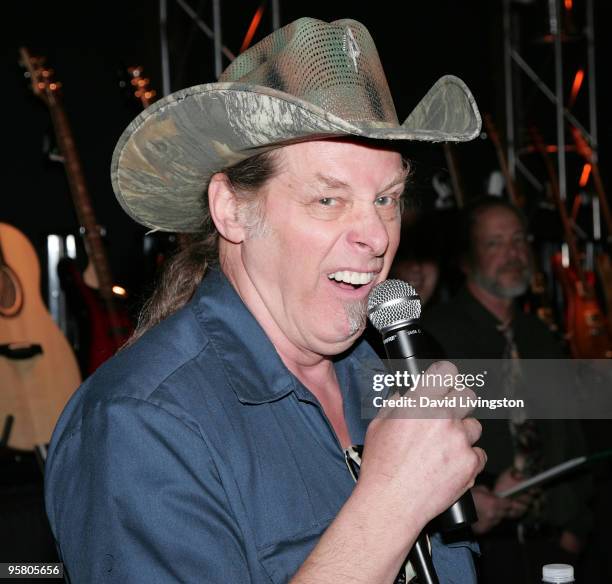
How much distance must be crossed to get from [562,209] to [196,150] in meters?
4.73

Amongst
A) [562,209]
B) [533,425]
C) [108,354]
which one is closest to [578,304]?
[562,209]

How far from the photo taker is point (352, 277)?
1.55 metres

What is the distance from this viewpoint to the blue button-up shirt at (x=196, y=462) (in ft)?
4.09

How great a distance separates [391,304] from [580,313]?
4243 millimetres

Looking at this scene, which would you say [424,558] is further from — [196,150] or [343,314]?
[196,150]

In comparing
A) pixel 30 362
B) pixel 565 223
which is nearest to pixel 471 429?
pixel 30 362

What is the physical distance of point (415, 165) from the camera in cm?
179

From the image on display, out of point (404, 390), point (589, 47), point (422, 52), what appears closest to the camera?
point (404, 390)

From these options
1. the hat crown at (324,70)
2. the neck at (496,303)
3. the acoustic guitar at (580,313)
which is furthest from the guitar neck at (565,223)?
the hat crown at (324,70)

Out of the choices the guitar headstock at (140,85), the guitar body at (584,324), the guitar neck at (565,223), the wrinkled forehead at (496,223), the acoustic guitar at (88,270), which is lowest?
the guitar body at (584,324)

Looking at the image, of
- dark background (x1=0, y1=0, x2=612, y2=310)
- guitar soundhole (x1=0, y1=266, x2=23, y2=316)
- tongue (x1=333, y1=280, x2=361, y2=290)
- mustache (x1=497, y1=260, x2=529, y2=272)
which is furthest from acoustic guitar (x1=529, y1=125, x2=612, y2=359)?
tongue (x1=333, y1=280, x2=361, y2=290)

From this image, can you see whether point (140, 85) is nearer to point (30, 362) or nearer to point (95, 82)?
point (95, 82)

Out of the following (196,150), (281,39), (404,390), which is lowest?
(404,390)

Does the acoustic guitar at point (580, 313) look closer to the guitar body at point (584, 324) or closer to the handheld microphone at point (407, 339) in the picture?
the guitar body at point (584, 324)
